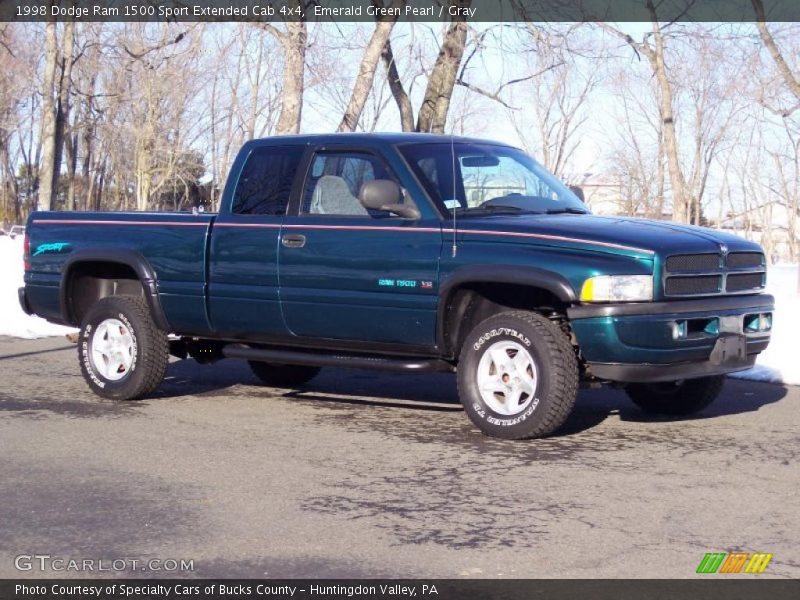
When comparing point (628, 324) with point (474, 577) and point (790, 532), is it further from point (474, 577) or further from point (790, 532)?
point (474, 577)

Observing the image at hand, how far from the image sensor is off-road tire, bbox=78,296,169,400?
898 centimetres

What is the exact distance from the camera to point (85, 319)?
30.6ft

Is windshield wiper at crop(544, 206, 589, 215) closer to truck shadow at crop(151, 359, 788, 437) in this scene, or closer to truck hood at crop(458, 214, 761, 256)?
truck hood at crop(458, 214, 761, 256)

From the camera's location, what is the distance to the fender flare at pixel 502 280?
7.11 m

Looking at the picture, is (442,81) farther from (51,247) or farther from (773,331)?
(51,247)

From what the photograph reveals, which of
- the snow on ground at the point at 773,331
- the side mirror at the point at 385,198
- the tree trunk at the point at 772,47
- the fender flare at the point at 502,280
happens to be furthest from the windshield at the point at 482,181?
the tree trunk at the point at 772,47

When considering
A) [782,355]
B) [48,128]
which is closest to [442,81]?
[782,355]

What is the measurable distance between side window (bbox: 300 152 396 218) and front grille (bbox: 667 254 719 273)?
2086mm

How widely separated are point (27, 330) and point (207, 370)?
4193mm

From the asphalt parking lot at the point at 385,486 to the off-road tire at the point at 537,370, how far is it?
13 centimetres

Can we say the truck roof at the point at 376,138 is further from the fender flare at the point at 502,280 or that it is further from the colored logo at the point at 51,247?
the colored logo at the point at 51,247

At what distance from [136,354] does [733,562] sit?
17.7ft

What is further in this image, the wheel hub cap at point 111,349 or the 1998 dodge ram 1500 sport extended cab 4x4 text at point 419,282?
the wheel hub cap at point 111,349

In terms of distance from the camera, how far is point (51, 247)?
9523 mm
